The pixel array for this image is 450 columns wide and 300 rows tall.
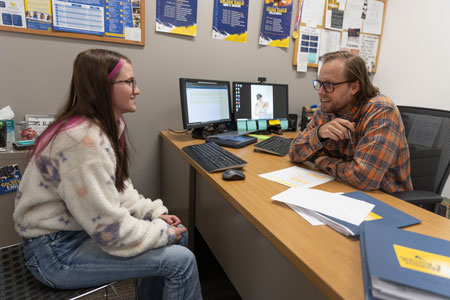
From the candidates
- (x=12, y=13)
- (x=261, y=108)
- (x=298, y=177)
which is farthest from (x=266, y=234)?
(x=12, y=13)

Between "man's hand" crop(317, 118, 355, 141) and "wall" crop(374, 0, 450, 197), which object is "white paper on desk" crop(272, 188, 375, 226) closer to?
"man's hand" crop(317, 118, 355, 141)

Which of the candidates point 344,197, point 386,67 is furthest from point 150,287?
point 386,67

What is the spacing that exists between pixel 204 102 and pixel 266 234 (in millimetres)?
1186

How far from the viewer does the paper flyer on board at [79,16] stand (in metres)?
1.54

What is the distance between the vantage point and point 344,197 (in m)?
0.92

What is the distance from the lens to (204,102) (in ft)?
5.83

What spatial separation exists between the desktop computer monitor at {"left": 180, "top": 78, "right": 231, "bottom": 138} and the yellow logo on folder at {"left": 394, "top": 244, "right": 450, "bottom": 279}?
128cm

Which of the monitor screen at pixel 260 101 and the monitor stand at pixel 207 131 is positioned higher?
the monitor screen at pixel 260 101

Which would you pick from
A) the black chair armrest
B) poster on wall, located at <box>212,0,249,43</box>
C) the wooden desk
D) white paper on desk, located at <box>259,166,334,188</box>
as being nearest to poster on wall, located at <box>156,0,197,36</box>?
poster on wall, located at <box>212,0,249,43</box>

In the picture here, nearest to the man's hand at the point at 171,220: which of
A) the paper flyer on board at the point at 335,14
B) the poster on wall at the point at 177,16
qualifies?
the poster on wall at the point at 177,16

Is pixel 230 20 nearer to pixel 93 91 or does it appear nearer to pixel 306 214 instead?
pixel 93 91

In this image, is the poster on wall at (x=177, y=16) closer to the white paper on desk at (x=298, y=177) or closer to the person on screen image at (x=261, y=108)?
the person on screen image at (x=261, y=108)

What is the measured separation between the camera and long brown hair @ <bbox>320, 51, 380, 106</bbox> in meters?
1.24

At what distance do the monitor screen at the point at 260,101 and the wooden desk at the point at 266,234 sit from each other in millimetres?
449
